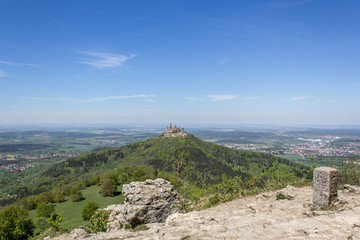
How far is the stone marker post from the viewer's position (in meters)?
9.31

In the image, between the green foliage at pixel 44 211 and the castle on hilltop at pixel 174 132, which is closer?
the green foliage at pixel 44 211

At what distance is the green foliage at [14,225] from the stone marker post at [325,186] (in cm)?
4678

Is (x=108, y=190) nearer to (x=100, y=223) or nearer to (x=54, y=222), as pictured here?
(x=54, y=222)

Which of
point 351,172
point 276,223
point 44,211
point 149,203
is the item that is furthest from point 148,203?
point 44,211

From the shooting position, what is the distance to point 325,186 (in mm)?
9461

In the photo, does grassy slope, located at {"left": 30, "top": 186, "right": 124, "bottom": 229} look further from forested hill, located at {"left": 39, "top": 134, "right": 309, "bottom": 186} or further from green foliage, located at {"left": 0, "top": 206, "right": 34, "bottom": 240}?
forested hill, located at {"left": 39, "top": 134, "right": 309, "bottom": 186}

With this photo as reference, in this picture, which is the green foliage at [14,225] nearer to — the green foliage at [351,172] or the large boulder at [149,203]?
the large boulder at [149,203]

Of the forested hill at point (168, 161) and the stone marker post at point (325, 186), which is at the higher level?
the stone marker post at point (325, 186)

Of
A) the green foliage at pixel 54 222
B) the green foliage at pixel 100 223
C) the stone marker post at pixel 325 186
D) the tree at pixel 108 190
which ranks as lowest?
the tree at pixel 108 190

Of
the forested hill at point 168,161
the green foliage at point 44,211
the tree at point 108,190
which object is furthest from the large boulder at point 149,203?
the forested hill at point 168,161

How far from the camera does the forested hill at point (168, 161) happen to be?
373ft

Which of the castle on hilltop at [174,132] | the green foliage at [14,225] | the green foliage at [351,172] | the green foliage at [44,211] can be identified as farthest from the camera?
the castle on hilltop at [174,132]

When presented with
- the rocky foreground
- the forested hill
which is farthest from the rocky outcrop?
the forested hill

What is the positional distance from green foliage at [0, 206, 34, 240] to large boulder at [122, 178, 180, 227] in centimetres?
3539
